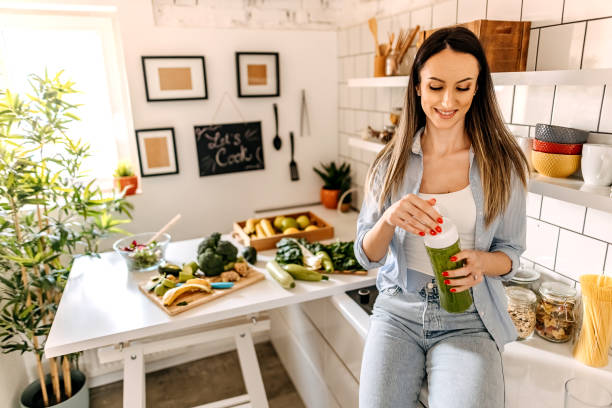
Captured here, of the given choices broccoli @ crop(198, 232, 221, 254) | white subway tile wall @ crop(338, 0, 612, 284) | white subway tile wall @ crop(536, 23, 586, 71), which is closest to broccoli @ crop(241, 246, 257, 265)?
broccoli @ crop(198, 232, 221, 254)

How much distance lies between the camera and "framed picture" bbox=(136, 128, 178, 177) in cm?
226

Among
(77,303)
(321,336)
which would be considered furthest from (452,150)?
(77,303)

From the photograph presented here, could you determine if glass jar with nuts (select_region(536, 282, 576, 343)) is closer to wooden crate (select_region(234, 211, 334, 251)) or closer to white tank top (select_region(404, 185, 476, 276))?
white tank top (select_region(404, 185, 476, 276))

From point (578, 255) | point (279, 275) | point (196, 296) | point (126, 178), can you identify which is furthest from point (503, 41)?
point (126, 178)

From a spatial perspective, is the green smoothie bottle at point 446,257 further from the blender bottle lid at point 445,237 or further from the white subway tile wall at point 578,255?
the white subway tile wall at point 578,255

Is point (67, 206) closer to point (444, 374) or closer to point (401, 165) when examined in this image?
point (401, 165)

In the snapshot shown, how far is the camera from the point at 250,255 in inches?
72.5

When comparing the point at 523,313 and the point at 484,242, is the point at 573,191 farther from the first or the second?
the point at 523,313

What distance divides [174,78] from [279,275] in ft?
4.15

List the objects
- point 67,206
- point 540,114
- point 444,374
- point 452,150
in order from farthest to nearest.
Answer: point 67,206 < point 540,114 < point 452,150 < point 444,374

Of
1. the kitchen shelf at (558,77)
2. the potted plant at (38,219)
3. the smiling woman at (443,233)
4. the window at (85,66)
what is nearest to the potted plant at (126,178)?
the window at (85,66)

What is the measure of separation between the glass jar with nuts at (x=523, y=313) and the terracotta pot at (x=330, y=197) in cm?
138

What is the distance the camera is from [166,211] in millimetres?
2408

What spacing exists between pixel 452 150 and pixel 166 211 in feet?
5.58
